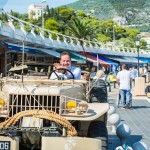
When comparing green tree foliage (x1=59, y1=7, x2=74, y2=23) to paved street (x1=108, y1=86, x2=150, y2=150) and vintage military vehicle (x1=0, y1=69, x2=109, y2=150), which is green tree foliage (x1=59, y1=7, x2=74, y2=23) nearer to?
paved street (x1=108, y1=86, x2=150, y2=150)

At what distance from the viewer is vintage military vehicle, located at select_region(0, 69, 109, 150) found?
6.87 m

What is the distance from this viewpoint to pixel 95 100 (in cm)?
983

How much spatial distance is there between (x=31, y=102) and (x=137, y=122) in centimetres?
782

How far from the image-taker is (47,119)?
7328 mm

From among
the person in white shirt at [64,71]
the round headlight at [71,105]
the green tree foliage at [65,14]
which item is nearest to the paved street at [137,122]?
the person in white shirt at [64,71]

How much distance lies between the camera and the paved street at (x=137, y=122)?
37.2 ft

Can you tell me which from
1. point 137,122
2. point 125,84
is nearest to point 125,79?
point 125,84

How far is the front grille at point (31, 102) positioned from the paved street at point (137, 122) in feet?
9.76

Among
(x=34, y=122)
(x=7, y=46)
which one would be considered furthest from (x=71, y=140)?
(x=7, y=46)

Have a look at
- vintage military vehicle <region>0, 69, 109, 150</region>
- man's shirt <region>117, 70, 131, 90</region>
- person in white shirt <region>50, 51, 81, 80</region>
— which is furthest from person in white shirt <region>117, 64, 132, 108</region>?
vintage military vehicle <region>0, 69, 109, 150</region>

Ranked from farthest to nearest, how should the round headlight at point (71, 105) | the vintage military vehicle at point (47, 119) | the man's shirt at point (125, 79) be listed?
the man's shirt at point (125, 79) → the round headlight at point (71, 105) → the vintage military vehicle at point (47, 119)

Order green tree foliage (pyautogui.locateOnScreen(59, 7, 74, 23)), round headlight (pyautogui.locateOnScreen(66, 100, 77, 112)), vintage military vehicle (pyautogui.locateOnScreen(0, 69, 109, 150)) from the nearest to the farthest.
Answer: vintage military vehicle (pyautogui.locateOnScreen(0, 69, 109, 150))
round headlight (pyautogui.locateOnScreen(66, 100, 77, 112))
green tree foliage (pyautogui.locateOnScreen(59, 7, 74, 23))

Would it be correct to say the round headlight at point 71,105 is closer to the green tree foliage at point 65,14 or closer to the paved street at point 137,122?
the paved street at point 137,122

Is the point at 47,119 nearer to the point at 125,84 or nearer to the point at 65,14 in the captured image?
the point at 125,84
